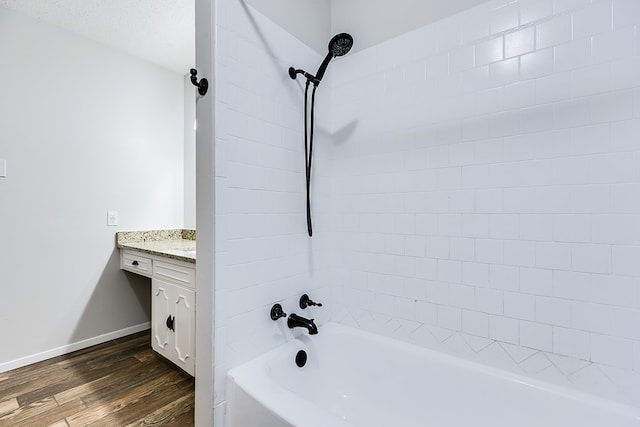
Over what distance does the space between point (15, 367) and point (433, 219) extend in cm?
296

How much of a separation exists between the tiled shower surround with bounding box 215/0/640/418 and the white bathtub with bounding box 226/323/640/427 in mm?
76

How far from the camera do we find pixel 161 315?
6.79 feet

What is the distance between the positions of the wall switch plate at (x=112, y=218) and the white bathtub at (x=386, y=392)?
203 cm

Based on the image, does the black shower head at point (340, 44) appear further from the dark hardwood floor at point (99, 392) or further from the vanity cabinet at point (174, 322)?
the dark hardwood floor at point (99, 392)

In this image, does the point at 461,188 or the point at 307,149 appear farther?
the point at 307,149

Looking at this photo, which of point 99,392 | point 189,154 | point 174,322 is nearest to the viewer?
point 99,392

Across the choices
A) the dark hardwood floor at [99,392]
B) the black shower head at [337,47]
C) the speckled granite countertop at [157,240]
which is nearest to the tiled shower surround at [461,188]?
the black shower head at [337,47]

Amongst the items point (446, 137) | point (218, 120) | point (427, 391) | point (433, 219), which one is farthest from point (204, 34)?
point (427, 391)

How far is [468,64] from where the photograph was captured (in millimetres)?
1324

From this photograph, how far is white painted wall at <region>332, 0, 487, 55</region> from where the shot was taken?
140 cm

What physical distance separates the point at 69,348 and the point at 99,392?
808mm

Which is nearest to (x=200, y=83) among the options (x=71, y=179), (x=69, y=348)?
(x=71, y=179)

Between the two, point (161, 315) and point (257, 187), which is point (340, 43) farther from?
point (161, 315)

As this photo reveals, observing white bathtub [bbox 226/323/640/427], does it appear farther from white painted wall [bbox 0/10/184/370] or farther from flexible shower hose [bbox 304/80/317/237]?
white painted wall [bbox 0/10/184/370]
